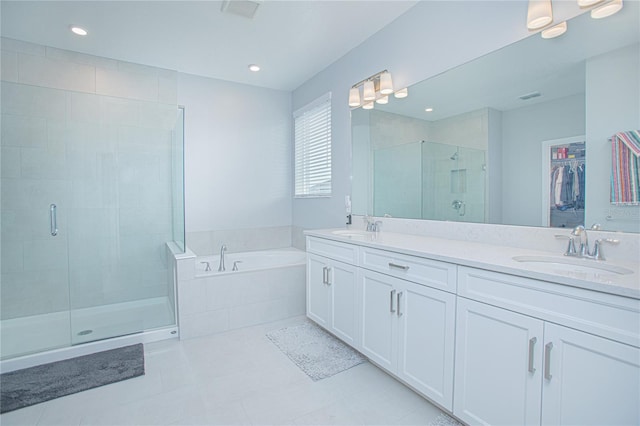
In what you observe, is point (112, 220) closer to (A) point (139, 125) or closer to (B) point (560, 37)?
(A) point (139, 125)

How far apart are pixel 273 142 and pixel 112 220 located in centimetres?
198

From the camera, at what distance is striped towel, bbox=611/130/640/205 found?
1.28m

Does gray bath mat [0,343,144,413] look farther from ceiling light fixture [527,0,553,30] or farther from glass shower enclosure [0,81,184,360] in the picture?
ceiling light fixture [527,0,553,30]

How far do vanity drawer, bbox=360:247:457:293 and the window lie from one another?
145 cm

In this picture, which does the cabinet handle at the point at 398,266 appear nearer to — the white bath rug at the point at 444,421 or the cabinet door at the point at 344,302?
the cabinet door at the point at 344,302

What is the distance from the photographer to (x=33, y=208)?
105 inches

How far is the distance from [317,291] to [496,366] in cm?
150

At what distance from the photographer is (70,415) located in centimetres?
165

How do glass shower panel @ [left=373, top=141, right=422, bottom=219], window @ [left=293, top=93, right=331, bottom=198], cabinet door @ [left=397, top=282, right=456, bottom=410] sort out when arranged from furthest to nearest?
window @ [left=293, top=93, right=331, bottom=198] → glass shower panel @ [left=373, top=141, right=422, bottom=219] → cabinet door @ [left=397, top=282, right=456, bottom=410]

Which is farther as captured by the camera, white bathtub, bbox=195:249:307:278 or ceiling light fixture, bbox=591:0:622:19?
white bathtub, bbox=195:249:307:278

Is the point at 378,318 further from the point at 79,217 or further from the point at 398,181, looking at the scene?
the point at 79,217

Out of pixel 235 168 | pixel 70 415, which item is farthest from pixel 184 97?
pixel 70 415

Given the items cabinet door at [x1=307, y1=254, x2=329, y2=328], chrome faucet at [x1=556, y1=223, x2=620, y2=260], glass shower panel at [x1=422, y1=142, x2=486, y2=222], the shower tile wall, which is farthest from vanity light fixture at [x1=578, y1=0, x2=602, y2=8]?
the shower tile wall

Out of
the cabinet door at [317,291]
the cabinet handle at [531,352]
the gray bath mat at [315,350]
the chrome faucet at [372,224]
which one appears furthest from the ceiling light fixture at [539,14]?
the gray bath mat at [315,350]
